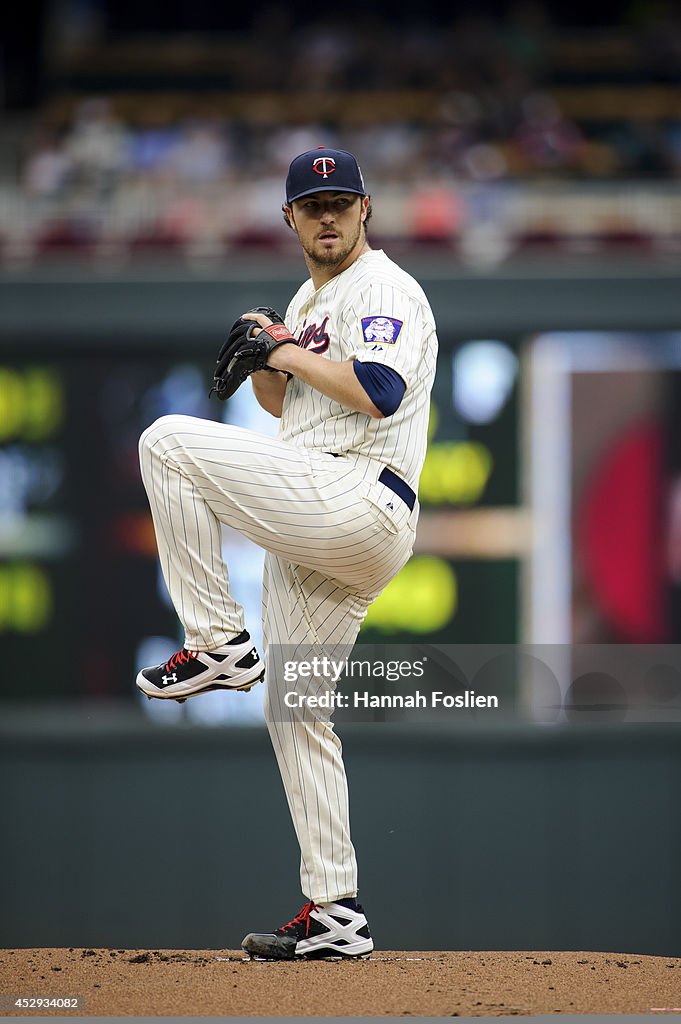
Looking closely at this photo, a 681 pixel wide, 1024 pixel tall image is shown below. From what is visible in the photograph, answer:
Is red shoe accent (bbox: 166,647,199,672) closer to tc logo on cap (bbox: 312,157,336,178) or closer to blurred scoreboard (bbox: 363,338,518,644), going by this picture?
tc logo on cap (bbox: 312,157,336,178)

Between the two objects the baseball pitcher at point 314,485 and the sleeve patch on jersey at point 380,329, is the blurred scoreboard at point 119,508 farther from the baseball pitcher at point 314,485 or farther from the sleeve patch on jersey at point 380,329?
the sleeve patch on jersey at point 380,329

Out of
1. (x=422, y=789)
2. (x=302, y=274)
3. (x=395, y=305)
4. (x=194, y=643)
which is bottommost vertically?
(x=422, y=789)

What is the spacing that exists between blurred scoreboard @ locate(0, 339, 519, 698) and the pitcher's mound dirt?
349 centimetres

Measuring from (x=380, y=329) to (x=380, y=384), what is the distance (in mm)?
154

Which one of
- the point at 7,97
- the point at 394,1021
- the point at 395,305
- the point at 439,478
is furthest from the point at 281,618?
the point at 7,97

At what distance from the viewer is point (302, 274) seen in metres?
7.50

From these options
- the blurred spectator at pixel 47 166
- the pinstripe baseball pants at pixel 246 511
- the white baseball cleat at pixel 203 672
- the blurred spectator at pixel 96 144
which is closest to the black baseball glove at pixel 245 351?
the pinstripe baseball pants at pixel 246 511

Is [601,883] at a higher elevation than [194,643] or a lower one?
lower

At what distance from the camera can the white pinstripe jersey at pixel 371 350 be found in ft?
11.2

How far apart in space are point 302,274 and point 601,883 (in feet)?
11.8

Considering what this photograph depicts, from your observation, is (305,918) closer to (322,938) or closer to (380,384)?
(322,938)

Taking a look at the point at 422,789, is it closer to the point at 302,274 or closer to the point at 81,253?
the point at 302,274

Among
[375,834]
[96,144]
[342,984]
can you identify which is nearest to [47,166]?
[96,144]

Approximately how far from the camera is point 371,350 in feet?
11.1
